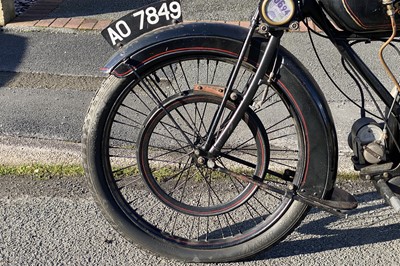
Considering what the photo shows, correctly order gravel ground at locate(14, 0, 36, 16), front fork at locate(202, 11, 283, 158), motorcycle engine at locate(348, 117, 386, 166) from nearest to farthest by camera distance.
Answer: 1. front fork at locate(202, 11, 283, 158)
2. motorcycle engine at locate(348, 117, 386, 166)
3. gravel ground at locate(14, 0, 36, 16)

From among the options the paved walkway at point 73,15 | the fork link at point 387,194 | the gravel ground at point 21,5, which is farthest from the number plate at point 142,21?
the gravel ground at point 21,5

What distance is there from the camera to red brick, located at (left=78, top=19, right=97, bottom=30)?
19.3 ft

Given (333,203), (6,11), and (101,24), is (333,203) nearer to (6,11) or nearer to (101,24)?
(101,24)

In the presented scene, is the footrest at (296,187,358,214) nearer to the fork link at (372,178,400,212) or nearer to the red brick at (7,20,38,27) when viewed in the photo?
the fork link at (372,178,400,212)

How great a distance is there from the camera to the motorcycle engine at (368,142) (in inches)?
117

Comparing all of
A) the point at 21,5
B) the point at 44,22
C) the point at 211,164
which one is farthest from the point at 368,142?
the point at 21,5

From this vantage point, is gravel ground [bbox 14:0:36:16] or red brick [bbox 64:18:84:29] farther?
gravel ground [bbox 14:0:36:16]

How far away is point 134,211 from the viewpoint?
3.04m

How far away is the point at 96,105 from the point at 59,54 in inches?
106

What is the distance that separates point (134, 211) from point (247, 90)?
0.80 metres

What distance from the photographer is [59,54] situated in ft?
17.6

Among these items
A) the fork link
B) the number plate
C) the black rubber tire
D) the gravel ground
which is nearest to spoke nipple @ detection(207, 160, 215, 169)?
the black rubber tire

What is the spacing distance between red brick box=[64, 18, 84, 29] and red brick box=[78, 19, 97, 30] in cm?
4

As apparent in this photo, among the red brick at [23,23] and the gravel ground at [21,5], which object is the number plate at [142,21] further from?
the gravel ground at [21,5]
